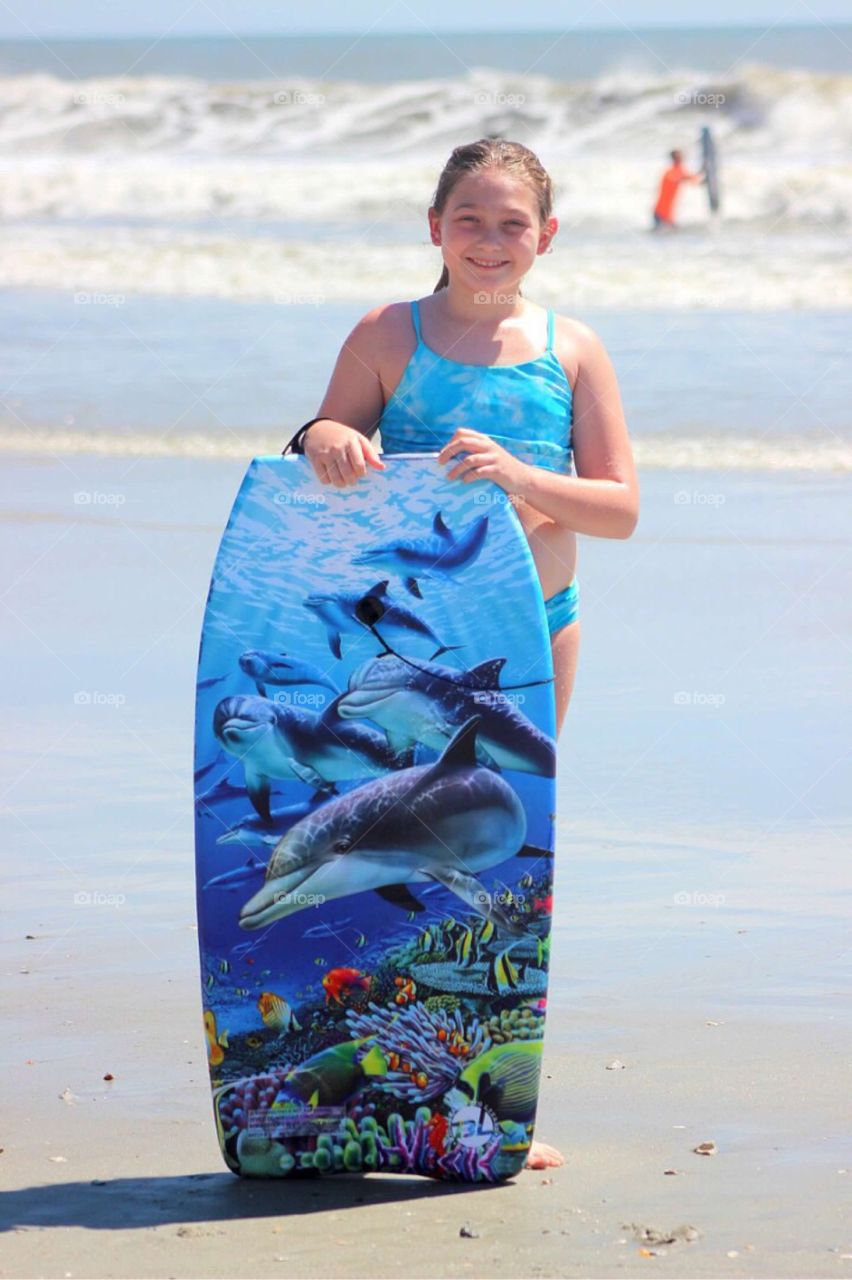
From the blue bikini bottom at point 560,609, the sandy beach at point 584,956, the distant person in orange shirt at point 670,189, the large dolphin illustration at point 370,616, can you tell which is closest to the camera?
the sandy beach at point 584,956

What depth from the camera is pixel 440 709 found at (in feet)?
9.45

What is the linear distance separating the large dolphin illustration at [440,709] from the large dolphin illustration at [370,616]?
1.5 inches

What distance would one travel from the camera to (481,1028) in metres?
2.85

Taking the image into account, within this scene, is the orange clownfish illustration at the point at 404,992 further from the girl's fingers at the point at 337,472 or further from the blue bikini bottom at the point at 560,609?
the girl's fingers at the point at 337,472

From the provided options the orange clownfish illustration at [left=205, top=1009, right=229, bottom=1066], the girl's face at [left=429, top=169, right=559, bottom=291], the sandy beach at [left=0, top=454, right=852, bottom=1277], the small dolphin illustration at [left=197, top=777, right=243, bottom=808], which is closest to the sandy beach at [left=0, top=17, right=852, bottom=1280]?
the sandy beach at [left=0, top=454, right=852, bottom=1277]

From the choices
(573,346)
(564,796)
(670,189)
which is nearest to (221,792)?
(573,346)

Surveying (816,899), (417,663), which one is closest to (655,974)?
(816,899)

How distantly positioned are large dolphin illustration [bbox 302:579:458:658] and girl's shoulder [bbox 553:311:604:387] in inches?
18.1

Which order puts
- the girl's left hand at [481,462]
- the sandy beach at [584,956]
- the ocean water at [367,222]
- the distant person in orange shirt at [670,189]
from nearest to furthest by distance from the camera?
1. the sandy beach at [584,956]
2. the girl's left hand at [481,462]
3. the ocean water at [367,222]
4. the distant person in orange shirt at [670,189]

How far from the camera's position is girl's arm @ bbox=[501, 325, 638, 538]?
113 inches

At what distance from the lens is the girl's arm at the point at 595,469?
2.87 m

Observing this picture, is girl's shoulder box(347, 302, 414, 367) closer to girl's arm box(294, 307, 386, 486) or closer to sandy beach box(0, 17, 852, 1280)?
girl's arm box(294, 307, 386, 486)

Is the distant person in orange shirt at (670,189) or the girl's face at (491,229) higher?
the distant person in orange shirt at (670,189)

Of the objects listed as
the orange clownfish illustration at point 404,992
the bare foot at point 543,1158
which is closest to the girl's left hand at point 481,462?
the orange clownfish illustration at point 404,992
